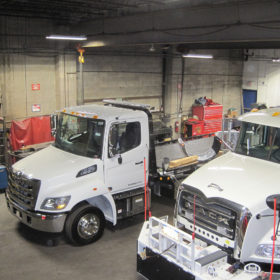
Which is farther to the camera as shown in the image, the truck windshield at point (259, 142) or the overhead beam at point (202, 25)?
the overhead beam at point (202, 25)

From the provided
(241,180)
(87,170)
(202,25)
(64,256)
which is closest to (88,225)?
(64,256)

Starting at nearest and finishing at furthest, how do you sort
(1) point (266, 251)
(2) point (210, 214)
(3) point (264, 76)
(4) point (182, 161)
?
(1) point (266, 251) < (2) point (210, 214) < (4) point (182, 161) < (3) point (264, 76)

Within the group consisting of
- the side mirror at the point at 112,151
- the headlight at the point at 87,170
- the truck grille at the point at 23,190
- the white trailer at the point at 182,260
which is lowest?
the white trailer at the point at 182,260

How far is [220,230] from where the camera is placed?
606cm

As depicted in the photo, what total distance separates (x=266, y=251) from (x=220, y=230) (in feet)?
2.59

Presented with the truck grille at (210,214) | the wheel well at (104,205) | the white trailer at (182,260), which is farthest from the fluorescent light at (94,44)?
the white trailer at (182,260)

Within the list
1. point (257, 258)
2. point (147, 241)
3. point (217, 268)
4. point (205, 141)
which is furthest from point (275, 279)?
point (205, 141)

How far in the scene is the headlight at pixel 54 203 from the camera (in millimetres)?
7352

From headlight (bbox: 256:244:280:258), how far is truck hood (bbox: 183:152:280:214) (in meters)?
0.60

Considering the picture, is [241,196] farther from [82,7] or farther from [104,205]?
[82,7]

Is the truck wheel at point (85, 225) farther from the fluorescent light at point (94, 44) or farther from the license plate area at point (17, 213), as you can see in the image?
the fluorescent light at point (94, 44)

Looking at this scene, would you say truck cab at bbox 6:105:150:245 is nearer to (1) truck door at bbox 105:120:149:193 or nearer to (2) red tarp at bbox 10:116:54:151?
(1) truck door at bbox 105:120:149:193

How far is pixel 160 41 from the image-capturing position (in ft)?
38.0

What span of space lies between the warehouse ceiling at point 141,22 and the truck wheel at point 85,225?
19.8 feet
